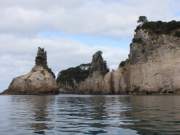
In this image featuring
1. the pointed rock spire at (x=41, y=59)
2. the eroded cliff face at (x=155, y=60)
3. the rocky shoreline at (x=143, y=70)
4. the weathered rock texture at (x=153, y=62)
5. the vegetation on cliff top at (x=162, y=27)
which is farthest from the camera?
the pointed rock spire at (x=41, y=59)

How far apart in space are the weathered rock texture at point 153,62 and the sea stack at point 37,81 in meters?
22.0

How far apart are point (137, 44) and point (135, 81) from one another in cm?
1108

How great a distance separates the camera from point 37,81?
436ft

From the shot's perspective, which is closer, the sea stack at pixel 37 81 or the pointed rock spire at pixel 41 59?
the sea stack at pixel 37 81

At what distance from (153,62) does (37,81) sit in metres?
37.4

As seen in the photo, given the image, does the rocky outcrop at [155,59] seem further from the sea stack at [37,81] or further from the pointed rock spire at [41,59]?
the pointed rock spire at [41,59]

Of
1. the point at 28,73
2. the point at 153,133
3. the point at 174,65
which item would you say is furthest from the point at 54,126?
the point at 28,73

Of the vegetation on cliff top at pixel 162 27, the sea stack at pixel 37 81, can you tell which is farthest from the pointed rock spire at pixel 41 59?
the vegetation on cliff top at pixel 162 27

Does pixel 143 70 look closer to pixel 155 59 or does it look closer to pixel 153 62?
pixel 153 62

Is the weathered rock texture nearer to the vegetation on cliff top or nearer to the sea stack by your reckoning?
the vegetation on cliff top

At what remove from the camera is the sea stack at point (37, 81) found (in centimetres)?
13262

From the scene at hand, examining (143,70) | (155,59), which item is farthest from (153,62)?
(143,70)

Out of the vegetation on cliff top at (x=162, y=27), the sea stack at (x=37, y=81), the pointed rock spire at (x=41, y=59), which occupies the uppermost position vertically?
the vegetation on cliff top at (x=162, y=27)

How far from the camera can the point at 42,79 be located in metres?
133
